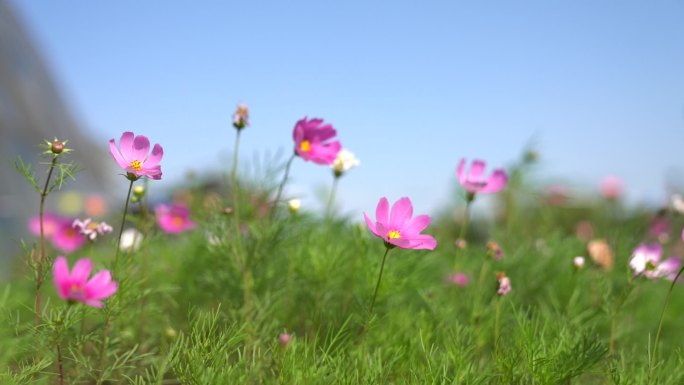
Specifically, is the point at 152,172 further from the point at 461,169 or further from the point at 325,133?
the point at 461,169

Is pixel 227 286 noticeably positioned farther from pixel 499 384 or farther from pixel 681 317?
pixel 681 317

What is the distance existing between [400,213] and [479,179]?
53 centimetres

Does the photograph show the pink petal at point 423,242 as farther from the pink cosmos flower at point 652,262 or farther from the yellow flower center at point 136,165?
the pink cosmos flower at point 652,262

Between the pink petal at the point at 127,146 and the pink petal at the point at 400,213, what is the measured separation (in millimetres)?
445

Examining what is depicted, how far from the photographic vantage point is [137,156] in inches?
38.2

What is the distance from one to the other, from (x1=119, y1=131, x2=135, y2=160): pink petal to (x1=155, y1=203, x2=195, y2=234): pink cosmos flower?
85 cm

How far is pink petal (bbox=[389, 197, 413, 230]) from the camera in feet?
3.37

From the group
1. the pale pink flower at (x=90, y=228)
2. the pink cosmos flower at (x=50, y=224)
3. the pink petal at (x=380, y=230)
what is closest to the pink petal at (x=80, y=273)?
Result: the pale pink flower at (x=90, y=228)

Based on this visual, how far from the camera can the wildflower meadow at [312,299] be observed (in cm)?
99

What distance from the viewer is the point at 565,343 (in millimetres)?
1158

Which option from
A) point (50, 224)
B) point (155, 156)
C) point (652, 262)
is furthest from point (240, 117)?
point (50, 224)

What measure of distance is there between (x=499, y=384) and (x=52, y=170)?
0.87 meters

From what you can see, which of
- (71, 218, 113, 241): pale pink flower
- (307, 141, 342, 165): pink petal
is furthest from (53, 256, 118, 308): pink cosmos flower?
(307, 141, 342, 165): pink petal

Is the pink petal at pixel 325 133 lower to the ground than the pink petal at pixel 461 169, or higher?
higher
